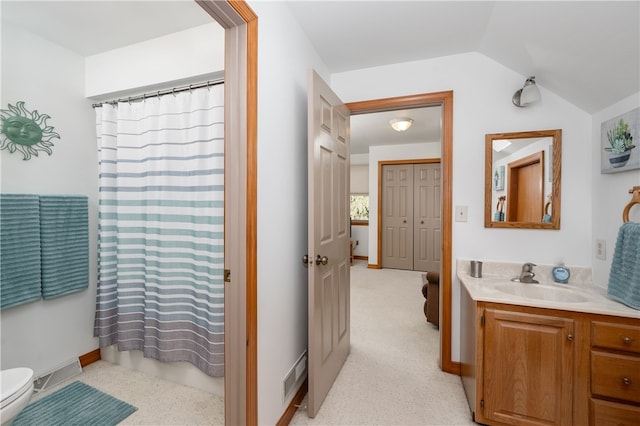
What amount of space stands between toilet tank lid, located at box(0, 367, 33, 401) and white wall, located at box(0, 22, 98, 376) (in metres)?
0.72

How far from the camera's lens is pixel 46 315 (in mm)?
2041

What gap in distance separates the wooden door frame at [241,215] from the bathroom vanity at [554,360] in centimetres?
125

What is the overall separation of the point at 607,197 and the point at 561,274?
1.80ft

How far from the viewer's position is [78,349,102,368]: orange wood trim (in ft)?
7.25

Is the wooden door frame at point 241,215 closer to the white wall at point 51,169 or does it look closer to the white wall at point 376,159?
the white wall at point 51,169

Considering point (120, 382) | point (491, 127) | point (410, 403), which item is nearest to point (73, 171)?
point (120, 382)

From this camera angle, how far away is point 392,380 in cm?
204

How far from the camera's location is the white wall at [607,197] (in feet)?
5.01

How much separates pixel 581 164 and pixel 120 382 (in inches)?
142

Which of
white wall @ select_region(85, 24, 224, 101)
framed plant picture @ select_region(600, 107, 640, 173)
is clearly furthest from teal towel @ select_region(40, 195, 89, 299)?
framed plant picture @ select_region(600, 107, 640, 173)

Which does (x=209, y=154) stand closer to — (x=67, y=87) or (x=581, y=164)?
(x=67, y=87)

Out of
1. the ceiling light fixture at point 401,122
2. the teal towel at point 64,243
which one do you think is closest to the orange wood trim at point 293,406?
the teal towel at point 64,243

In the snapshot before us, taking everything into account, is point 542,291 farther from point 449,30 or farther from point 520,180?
point 449,30

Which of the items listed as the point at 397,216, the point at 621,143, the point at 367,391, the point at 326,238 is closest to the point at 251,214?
the point at 326,238
